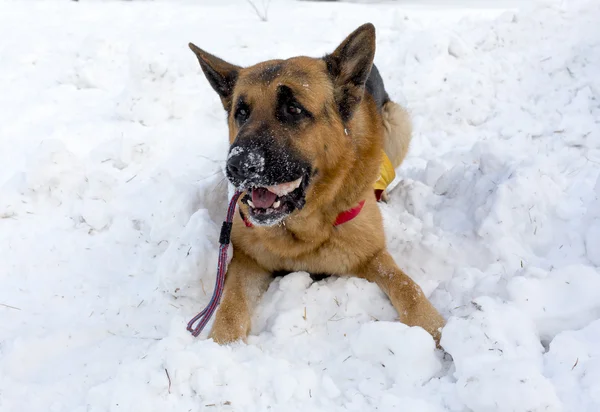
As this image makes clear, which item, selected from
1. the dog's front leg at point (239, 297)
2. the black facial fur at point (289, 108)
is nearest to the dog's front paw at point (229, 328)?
the dog's front leg at point (239, 297)

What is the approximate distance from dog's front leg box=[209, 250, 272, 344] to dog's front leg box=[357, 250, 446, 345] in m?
0.68

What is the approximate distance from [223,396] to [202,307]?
1.02 m

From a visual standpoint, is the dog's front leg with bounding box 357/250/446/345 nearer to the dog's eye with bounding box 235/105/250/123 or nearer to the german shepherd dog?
the german shepherd dog

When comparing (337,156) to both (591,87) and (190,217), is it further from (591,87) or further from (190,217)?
(591,87)

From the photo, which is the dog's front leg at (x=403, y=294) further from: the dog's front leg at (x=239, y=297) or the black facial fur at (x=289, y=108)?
the black facial fur at (x=289, y=108)

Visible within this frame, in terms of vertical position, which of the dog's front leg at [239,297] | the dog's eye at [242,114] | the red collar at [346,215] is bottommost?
the dog's front leg at [239,297]

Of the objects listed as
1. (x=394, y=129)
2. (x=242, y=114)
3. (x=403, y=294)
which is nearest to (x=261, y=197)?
(x=242, y=114)

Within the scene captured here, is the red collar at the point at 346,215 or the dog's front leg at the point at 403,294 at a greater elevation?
the red collar at the point at 346,215

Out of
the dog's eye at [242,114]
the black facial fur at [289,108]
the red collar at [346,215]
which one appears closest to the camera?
the black facial fur at [289,108]

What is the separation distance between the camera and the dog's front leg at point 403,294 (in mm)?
2488

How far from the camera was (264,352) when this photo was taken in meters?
2.30

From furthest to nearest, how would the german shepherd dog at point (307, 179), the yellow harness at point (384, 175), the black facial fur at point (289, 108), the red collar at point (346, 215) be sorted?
the yellow harness at point (384, 175) → the red collar at point (346, 215) → the black facial fur at point (289, 108) → the german shepherd dog at point (307, 179)

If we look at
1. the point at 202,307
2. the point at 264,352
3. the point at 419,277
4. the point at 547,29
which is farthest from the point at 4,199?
the point at 547,29

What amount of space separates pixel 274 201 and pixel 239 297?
628 mm
